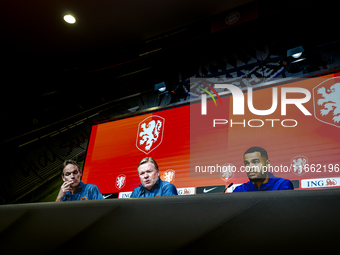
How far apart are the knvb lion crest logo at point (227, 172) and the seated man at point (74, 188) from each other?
4.25 feet

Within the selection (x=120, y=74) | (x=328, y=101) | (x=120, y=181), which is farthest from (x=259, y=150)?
(x=120, y=74)

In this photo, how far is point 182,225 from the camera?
414 millimetres

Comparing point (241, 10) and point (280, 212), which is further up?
point (241, 10)

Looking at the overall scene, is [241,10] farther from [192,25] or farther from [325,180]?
[325,180]

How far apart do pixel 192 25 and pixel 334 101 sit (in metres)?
2.06

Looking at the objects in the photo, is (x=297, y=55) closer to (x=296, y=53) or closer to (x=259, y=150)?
(x=296, y=53)

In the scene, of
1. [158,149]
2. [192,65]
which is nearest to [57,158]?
[158,149]

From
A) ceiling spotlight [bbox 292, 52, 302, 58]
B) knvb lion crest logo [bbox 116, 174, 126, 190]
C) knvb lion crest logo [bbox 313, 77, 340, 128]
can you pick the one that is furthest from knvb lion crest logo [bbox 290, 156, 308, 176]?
knvb lion crest logo [bbox 116, 174, 126, 190]

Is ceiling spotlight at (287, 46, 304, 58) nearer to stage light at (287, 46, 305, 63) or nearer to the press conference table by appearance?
stage light at (287, 46, 305, 63)

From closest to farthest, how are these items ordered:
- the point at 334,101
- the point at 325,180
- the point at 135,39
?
the point at 325,180
the point at 334,101
the point at 135,39

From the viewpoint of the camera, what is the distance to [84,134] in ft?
12.0

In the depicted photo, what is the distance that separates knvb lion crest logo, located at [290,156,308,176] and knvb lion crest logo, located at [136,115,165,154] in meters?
1.27

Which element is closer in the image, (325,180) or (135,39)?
(325,180)

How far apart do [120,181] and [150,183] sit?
390 mm
